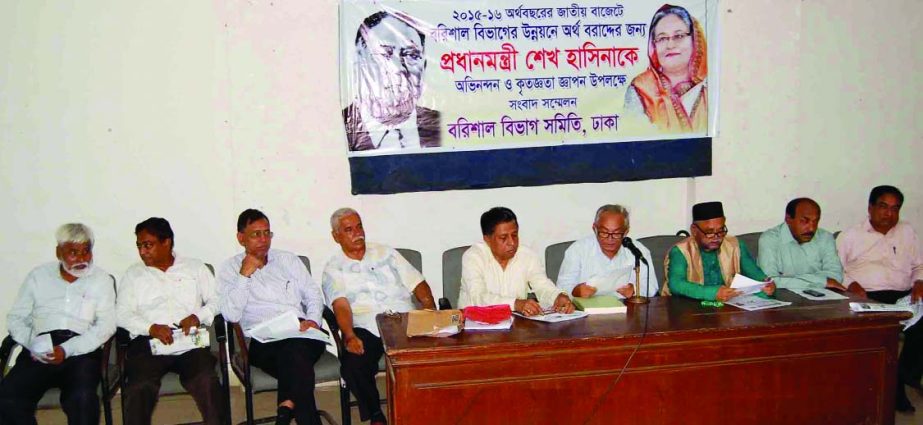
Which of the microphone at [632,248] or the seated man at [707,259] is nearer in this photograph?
the microphone at [632,248]

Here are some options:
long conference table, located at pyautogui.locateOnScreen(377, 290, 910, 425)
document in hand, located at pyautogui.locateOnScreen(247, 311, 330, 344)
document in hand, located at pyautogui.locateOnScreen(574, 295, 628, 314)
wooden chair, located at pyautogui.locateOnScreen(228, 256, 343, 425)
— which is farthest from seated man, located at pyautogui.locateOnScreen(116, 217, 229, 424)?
document in hand, located at pyautogui.locateOnScreen(574, 295, 628, 314)

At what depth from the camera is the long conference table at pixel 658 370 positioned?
11.2 feet

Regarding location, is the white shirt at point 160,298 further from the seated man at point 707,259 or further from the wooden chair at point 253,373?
the seated man at point 707,259

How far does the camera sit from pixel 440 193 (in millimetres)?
5285

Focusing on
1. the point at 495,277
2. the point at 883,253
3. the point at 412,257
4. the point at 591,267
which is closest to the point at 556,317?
the point at 495,277

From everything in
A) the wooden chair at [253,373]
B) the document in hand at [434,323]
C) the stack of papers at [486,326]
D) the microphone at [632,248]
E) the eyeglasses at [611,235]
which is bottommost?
the wooden chair at [253,373]

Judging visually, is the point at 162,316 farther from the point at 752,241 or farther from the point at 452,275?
the point at 752,241

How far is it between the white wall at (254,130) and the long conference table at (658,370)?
152 cm

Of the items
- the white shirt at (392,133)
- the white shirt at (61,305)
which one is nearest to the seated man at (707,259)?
the white shirt at (392,133)

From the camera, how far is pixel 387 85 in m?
5.00

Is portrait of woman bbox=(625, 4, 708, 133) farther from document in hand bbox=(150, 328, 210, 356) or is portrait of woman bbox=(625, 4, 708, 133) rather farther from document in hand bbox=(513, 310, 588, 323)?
document in hand bbox=(150, 328, 210, 356)

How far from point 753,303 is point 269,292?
94.9 inches

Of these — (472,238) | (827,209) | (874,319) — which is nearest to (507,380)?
(874,319)

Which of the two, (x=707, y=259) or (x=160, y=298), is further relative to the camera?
(x=707, y=259)
